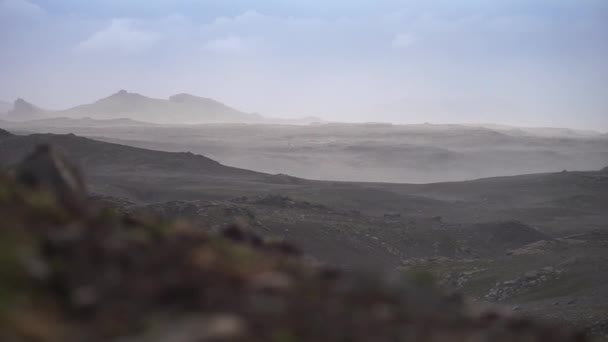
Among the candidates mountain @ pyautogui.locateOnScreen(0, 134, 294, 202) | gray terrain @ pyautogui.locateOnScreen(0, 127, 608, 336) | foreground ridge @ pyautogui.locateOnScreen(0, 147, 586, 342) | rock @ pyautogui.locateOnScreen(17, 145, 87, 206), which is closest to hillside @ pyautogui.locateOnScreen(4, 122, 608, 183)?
mountain @ pyautogui.locateOnScreen(0, 134, 294, 202)

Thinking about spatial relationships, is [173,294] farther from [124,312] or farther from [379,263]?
[379,263]

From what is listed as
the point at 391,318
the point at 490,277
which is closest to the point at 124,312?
the point at 391,318

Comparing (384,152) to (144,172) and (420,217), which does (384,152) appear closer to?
(144,172)

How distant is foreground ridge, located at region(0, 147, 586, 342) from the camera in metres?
4.55

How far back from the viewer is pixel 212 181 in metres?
61.4

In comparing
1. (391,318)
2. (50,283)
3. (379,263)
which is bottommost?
(379,263)

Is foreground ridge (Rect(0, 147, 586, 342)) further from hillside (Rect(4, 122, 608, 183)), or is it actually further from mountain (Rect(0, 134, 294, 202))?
hillside (Rect(4, 122, 608, 183))

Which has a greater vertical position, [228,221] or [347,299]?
[347,299]

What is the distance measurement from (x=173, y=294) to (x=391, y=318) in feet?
5.90

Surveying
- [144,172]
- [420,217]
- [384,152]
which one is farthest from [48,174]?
[384,152]

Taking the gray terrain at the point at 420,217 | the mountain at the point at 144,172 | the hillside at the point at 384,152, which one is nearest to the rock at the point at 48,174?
the gray terrain at the point at 420,217

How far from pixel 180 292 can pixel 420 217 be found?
1797 inches

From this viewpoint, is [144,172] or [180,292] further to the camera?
[144,172]

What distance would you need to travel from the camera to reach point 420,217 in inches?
1954
